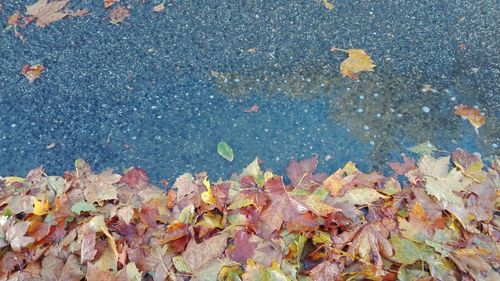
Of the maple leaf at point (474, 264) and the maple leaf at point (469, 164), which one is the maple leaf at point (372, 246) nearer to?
the maple leaf at point (474, 264)

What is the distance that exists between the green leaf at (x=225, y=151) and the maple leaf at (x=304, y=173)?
9.4 inches

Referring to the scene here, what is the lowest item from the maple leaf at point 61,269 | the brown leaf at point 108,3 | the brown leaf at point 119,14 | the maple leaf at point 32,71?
the maple leaf at point 61,269

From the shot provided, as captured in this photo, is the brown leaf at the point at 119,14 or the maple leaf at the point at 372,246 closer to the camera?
the maple leaf at the point at 372,246

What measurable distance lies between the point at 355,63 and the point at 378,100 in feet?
0.80

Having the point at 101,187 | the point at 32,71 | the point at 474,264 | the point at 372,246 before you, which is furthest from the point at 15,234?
the point at 474,264

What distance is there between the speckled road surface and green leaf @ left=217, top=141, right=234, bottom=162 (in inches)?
A: 0.8

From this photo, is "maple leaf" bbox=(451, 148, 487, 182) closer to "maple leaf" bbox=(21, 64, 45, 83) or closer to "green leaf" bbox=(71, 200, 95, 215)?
"green leaf" bbox=(71, 200, 95, 215)

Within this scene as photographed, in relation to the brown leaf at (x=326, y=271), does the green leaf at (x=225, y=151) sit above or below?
above

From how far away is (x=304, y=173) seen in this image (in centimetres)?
210

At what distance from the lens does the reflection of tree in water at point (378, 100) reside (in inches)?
88.1

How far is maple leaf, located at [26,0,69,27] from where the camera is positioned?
2.70m

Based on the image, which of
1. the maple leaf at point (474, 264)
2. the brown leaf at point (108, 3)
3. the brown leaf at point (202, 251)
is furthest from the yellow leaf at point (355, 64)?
the brown leaf at point (108, 3)

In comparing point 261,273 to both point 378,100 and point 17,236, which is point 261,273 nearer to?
point 17,236

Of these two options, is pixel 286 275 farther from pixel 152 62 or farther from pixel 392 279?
pixel 152 62
